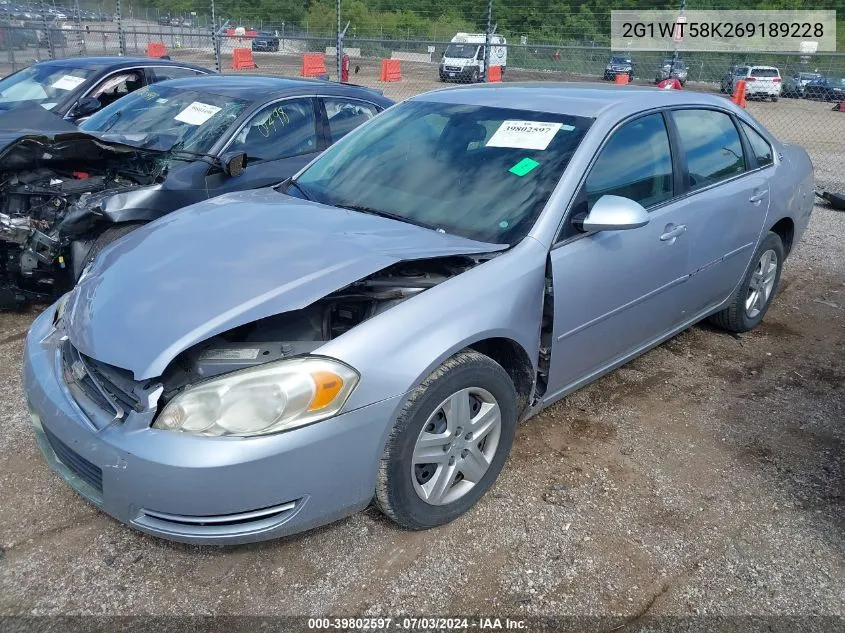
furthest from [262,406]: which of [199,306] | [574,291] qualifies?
[574,291]

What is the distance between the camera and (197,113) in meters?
5.34

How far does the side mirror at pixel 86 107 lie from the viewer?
6875 millimetres

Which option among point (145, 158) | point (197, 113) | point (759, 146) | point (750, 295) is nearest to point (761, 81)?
point (759, 146)

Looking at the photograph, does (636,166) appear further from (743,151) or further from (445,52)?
(445,52)

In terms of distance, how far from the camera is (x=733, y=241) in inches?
157

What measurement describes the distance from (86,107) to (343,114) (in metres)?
3.01

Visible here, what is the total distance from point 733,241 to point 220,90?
3.98 m

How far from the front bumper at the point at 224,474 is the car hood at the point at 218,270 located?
257 mm

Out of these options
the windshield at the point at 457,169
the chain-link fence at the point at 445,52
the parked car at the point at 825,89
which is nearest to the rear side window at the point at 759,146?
the windshield at the point at 457,169

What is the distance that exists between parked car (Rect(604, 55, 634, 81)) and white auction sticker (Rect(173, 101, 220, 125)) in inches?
654

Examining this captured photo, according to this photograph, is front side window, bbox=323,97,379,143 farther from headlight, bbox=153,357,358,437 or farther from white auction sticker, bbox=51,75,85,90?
headlight, bbox=153,357,358,437

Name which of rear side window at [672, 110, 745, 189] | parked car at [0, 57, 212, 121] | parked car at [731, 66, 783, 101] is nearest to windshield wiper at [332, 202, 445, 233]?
rear side window at [672, 110, 745, 189]

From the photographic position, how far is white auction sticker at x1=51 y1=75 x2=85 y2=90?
23.6 ft

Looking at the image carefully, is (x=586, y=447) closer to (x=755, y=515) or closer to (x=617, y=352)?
(x=617, y=352)
